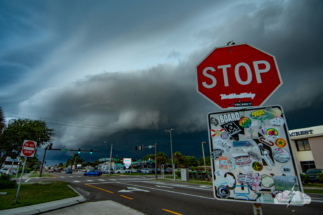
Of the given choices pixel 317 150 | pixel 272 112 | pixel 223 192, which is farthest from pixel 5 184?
pixel 317 150

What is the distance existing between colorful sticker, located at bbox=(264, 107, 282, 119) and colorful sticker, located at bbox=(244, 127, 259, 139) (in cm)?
18

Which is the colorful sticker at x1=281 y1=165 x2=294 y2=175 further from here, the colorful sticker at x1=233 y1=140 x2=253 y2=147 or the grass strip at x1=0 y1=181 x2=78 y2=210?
the grass strip at x1=0 y1=181 x2=78 y2=210

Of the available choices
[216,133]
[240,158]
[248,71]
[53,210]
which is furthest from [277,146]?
[53,210]

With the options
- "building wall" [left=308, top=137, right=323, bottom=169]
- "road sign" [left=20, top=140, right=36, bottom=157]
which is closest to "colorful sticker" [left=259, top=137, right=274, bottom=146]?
"road sign" [left=20, top=140, right=36, bottom=157]

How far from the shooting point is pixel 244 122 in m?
1.63

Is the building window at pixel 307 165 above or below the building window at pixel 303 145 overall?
below

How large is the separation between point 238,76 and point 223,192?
1329 millimetres

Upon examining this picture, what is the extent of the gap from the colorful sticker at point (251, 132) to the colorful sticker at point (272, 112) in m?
0.18

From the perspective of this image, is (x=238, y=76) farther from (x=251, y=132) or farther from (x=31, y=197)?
(x=31, y=197)

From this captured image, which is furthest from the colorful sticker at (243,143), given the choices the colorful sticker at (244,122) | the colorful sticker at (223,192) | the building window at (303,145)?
the building window at (303,145)

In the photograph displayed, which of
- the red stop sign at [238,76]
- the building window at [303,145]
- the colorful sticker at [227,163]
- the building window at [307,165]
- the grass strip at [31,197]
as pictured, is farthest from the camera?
the building window at [303,145]

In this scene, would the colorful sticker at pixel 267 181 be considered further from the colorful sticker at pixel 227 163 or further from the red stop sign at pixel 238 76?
the red stop sign at pixel 238 76

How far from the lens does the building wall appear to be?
81.3 ft

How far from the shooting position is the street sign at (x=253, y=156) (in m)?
1.44
